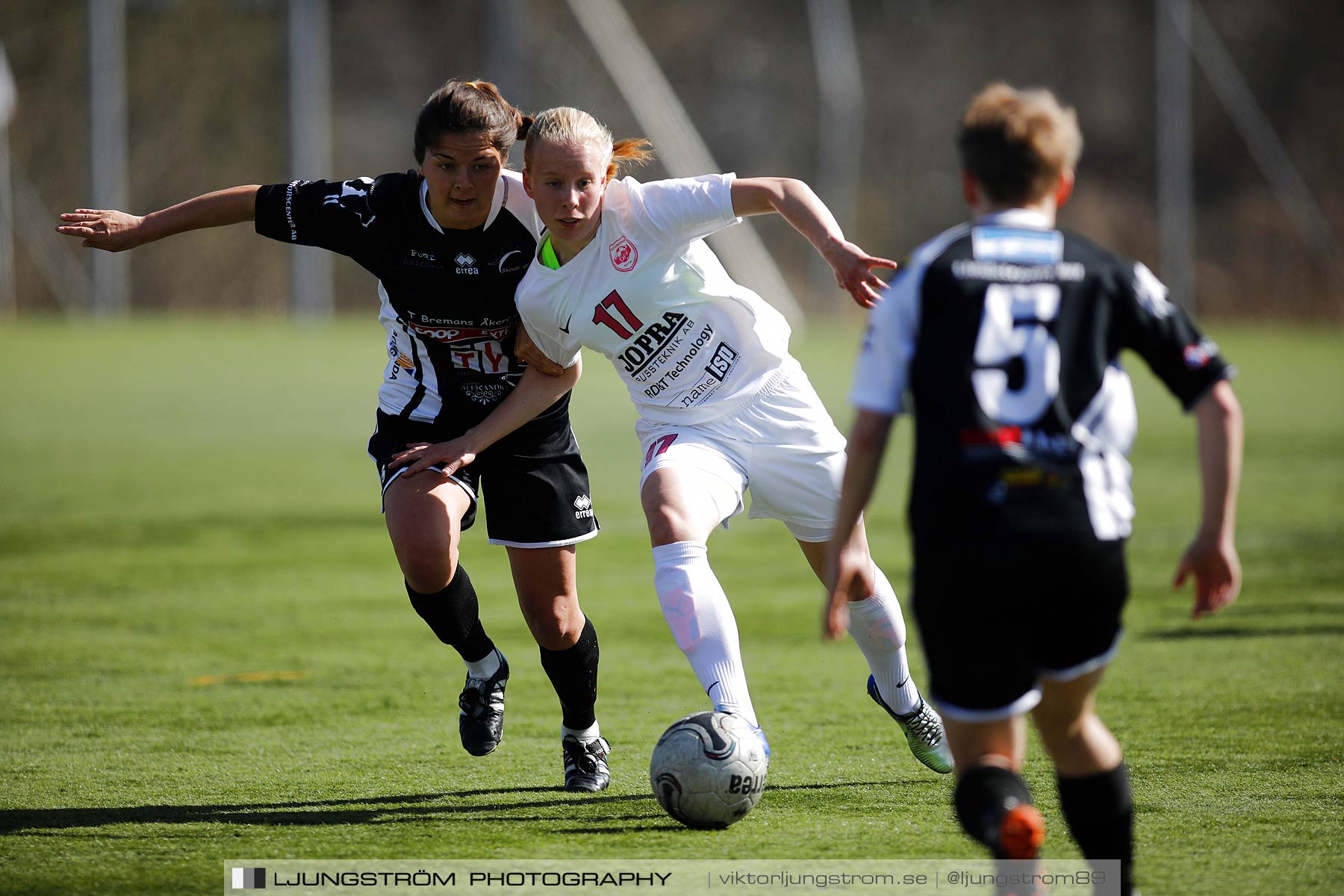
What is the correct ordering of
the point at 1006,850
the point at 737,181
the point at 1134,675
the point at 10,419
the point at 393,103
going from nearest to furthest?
the point at 1006,850, the point at 737,181, the point at 1134,675, the point at 10,419, the point at 393,103

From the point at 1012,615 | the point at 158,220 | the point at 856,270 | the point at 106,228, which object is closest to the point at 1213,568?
the point at 1012,615

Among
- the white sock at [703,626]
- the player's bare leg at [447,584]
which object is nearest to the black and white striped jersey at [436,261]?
the player's bare leg at [447,584]

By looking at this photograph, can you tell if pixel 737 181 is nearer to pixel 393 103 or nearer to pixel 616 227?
pixel 616 227

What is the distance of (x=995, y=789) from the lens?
2775mm

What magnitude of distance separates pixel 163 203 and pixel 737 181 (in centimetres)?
2622

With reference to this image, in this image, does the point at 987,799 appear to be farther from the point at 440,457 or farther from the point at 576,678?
the point at 440,457

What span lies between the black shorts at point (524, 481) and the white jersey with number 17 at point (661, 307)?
394 millimetres

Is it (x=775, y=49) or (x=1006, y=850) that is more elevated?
(x=775, y=49)

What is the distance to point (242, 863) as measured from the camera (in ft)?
11.8

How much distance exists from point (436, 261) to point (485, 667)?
1286mm

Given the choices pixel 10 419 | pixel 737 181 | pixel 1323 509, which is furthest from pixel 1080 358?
pixel 10 419

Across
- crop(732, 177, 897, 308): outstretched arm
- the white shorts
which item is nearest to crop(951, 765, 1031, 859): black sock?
crop(732, 177, 897, 308): outstretched arm

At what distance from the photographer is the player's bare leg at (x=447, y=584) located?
14.6ft

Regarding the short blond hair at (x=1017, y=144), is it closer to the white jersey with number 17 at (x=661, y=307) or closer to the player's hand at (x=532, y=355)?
the white jersey with number 17 at (x=661, y=307)
